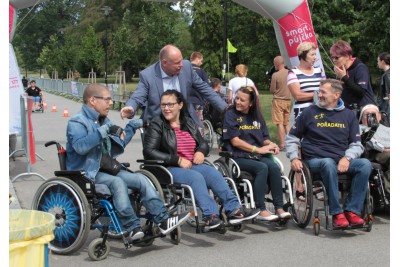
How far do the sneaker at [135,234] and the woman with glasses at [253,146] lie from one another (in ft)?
4.34

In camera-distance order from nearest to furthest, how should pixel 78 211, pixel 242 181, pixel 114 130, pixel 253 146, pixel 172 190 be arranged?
pixel 78 211 < pixel 114 130 < pixel 172 190 < pixel 242 181 < pixel 253 146

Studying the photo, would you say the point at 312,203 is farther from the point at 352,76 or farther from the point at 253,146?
the point at 352,76

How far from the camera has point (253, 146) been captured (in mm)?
6617

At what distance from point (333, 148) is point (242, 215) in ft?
3.88

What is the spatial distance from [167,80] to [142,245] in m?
1.94

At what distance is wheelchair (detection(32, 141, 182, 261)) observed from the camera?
539 centimetres

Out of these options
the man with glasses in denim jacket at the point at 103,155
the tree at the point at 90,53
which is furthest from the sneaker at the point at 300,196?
the tree at the point at 90,53

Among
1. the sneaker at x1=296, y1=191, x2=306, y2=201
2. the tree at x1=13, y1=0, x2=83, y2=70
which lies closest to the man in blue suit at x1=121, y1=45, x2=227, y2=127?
the sneaker at x1=296, y1=191, x2=306, y2=201

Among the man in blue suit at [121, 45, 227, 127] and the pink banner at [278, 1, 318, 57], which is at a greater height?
the pink banner at [278, 1, 318, 57]

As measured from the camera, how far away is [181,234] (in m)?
6.32

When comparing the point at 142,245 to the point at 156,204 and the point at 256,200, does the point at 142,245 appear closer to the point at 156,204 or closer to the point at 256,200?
the point at 156,204

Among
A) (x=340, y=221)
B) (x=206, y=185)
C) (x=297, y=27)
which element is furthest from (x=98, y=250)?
(x=297, y=27)

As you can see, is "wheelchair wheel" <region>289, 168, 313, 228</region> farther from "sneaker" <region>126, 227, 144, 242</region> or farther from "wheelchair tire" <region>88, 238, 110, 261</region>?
"wheelchair tire" <region>88, 238, 110, 261</region>

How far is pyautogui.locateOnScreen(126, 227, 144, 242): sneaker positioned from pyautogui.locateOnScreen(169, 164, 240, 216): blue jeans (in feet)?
2.05
